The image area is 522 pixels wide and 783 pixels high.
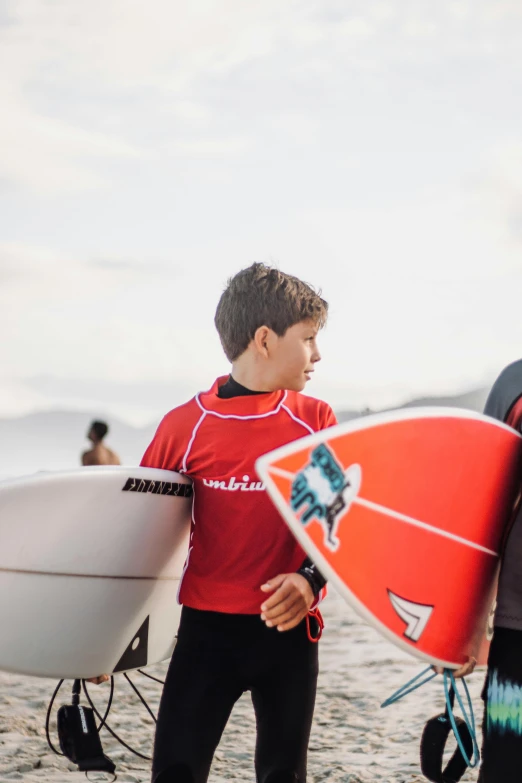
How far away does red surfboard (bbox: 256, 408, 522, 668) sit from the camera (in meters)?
2.02

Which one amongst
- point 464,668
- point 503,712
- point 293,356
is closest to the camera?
→ point 503,712

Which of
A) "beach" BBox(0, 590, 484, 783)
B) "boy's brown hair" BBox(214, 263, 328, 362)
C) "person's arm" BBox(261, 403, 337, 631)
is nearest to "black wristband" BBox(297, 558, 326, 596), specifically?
"person's arm" BBox(261, 403, 337, 631)

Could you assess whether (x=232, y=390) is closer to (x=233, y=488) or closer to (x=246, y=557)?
(x=233, y=488)

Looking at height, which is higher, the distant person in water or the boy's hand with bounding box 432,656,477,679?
the distant person in water

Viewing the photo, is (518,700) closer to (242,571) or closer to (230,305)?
(242,571)

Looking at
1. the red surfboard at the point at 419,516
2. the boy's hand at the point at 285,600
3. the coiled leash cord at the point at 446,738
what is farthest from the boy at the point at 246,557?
the coiled leash cord at the point at 446,738

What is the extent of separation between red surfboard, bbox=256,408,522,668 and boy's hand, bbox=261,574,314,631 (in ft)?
0.50

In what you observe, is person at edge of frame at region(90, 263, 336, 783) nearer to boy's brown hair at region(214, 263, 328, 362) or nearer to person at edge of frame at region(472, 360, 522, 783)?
boy's brown hair at region(214, 263, 328, 362)

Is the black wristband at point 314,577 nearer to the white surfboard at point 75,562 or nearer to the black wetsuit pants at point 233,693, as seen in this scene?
the black wetsuit pants at point 233,693

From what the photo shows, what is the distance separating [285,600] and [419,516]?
0.34m

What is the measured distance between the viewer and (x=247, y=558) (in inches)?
88.4

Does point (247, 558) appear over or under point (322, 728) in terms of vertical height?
over

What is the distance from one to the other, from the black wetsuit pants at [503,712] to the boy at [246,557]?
1.40ft

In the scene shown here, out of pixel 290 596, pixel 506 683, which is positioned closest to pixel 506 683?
pixel 506 683
